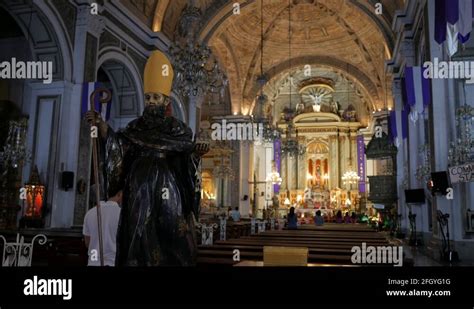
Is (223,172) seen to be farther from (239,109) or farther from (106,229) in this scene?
(106,229)

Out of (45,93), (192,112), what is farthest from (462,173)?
(192,112)

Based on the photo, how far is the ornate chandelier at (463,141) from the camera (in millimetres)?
6703

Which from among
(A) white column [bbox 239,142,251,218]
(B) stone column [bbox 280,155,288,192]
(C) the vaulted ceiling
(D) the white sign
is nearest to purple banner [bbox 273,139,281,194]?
(B) stone column [bbox 280,155,288,192]

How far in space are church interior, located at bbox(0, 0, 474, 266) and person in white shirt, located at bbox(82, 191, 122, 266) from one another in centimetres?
46

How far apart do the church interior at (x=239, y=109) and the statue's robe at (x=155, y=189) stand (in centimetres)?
21

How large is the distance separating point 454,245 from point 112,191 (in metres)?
6.35

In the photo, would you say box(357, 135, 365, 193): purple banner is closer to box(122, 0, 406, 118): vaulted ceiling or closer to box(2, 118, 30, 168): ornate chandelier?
box(122, 0, 406, 118): vaulted ceiling

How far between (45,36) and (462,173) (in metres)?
8.60

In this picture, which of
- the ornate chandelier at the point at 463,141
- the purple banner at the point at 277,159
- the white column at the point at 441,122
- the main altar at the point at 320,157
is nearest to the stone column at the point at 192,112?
the white column at the point at 441,122

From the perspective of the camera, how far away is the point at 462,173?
244 inches

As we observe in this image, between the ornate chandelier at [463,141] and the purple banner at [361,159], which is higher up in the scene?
the purple banner at [361,159]

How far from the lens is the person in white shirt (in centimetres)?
290

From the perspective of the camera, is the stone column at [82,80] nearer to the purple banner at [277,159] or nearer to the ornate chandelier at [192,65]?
the ornate chandelier at [192,65]

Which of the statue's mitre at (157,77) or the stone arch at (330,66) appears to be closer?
the statue's mitre at (157,77)
